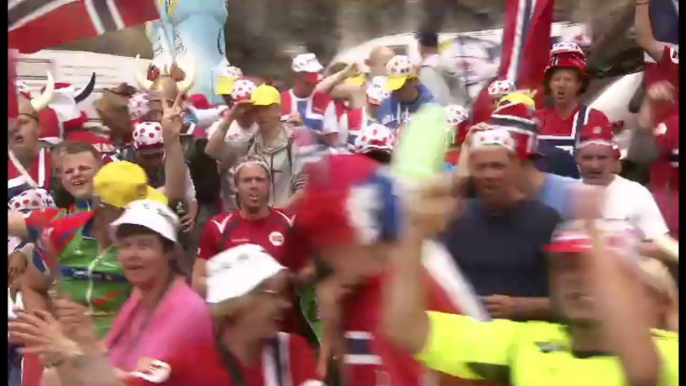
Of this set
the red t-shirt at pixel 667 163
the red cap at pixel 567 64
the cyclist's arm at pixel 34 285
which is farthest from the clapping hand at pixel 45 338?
the red cap at pixel 567 64

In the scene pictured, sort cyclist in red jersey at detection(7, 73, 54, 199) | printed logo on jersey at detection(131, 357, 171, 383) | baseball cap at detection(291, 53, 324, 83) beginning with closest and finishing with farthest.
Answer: printed logo on jersey at detection(131, 357, 171, 383), cyclist in red jersey at detection(7, 73, 54, 199), baseball cap at detection(291, 53, 324, 83)

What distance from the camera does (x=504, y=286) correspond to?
279 cm

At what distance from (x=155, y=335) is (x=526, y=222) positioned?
92cm

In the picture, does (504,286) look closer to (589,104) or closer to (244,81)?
(589,104)

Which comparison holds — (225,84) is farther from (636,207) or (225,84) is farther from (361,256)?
(361,256)

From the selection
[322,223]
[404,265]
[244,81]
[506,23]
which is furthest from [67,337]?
[506,23]

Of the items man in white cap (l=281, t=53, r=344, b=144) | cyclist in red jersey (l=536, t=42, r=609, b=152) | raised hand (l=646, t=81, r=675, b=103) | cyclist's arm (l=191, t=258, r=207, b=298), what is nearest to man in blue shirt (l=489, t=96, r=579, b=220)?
cyclist in red jersey (l=536, t=42, r=609, b=152)

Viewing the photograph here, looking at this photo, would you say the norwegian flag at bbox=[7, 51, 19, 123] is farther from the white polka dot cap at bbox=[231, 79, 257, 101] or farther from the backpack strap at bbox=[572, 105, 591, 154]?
the backpack strap at bbox=[572, 105, 591, 154]

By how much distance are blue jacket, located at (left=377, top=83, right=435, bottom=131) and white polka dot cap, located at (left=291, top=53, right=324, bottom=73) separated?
30cm

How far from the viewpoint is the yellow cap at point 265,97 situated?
3.84m

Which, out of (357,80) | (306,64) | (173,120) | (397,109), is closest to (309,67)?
(306,64)

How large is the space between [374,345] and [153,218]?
72 centimetres

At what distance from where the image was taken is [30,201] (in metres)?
3.62

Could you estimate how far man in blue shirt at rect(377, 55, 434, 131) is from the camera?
152 inches
